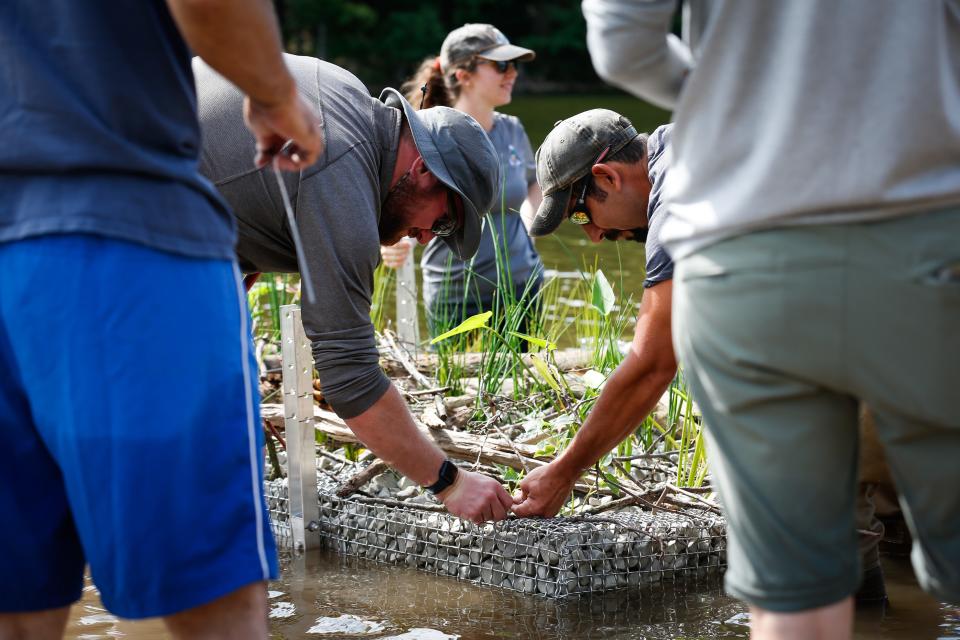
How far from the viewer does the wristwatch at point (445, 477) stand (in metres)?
3.19

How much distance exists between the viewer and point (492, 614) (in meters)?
3.34

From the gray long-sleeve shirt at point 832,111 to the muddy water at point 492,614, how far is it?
188 cm

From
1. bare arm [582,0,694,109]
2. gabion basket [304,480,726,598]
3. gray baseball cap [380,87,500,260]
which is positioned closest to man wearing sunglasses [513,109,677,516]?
gabion basket [304,480,726,598]

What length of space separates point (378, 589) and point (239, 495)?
6.13ft

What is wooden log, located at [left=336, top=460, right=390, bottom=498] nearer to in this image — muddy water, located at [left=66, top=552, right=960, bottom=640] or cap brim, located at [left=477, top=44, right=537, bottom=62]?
muddy water, located at [left=66, top=552, right=960, bottom=640]

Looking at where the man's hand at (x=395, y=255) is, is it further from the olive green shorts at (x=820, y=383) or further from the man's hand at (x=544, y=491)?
the olive green shorts at (x=820, y=383)

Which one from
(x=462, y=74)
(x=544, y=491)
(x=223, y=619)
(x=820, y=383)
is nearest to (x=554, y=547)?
(x=544, y=491)

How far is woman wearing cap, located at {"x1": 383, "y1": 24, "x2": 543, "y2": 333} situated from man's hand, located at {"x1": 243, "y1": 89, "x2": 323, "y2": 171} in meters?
3.63

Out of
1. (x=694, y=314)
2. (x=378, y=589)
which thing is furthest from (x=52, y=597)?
(x=378, y=589)

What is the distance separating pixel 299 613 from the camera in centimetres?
338

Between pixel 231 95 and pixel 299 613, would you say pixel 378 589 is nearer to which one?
pixel 299 613

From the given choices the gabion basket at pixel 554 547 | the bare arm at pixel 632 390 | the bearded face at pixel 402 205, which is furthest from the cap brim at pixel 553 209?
the gabion basket at pixel 554 547

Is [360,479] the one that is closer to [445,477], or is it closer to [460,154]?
[445,477]

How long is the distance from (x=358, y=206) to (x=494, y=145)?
2824 millimetres
